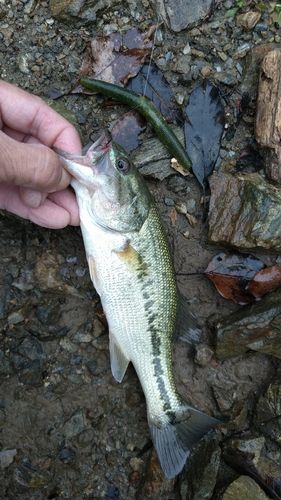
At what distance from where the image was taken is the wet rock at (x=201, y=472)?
384 cm

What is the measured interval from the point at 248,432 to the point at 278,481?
1.60ft

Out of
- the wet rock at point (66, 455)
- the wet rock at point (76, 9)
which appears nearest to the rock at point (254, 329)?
the wet rock at point (66, 455)

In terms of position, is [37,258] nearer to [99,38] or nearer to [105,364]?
[105,364]

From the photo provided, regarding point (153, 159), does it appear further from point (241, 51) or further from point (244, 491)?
point (244, 491)

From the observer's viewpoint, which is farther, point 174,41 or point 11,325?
point 174,41

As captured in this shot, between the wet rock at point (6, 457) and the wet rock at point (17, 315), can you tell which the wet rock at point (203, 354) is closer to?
the wet rock at point (17, 315)

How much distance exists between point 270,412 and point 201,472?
86 centimetres

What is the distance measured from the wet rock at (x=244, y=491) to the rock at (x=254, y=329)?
1.14 m

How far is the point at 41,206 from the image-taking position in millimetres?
3605

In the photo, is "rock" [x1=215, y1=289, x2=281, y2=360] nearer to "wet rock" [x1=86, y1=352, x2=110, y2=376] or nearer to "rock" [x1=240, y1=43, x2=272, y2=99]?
"wet rock" [x1=86, y1=352, x2=110, y2=376]

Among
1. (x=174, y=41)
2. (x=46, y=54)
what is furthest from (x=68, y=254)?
(x=174, y=41)

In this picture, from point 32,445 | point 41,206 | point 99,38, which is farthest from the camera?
point 99,38

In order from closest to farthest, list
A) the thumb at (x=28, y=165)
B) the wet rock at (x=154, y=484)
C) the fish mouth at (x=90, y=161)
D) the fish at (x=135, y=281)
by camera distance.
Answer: the thumb at (x=28, y=165), the fish mouth at (x=90, y=161), the fish at (x=135, y=281), the wet rock at (x=154, y=484)

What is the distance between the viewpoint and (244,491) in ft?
12.5
